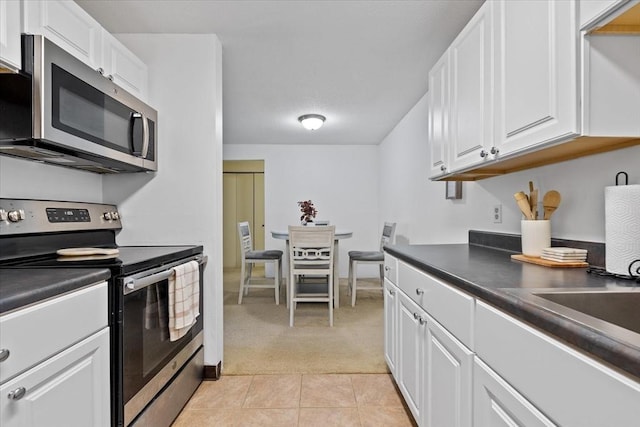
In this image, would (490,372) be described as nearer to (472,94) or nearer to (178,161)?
(472,94)

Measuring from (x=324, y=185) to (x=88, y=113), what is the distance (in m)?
4.35

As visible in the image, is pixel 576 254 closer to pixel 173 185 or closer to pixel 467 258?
pixel 467 258

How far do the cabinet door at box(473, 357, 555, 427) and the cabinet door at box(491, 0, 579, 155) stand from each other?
761mm

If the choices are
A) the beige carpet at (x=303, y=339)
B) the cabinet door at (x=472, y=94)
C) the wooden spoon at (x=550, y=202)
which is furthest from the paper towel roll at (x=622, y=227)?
the beige carpet at (x=303, y=339)

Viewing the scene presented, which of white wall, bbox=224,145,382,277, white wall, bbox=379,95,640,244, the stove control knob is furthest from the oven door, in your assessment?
white wall, bbox=224,145,382,277

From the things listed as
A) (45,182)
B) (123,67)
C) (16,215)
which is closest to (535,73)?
(123,67)

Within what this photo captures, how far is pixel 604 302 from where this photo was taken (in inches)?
38.1

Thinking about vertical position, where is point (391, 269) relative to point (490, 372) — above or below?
above

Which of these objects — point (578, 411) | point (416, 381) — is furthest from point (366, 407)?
point (578, 411)

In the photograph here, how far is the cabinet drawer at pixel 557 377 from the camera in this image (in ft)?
1.91

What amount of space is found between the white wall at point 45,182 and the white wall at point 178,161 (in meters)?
0.12

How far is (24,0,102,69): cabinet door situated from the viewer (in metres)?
1.36

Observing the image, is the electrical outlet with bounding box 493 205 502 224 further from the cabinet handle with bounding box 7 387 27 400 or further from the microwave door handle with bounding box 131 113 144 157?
the cabinet handle with bounding box 7 387 27 400

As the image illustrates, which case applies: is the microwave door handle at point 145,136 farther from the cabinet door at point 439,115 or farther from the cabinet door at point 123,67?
the cabinet door at point 439,115
